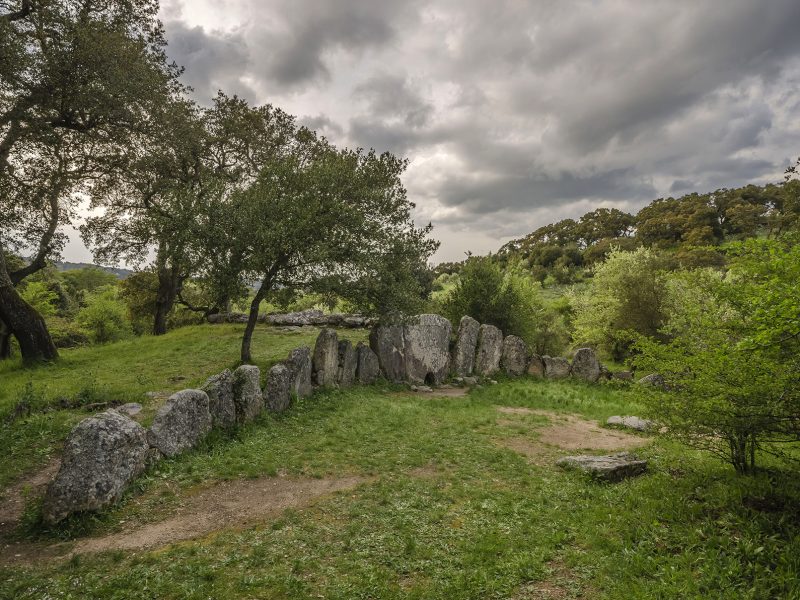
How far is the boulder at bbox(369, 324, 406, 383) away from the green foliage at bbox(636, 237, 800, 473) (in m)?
13.8

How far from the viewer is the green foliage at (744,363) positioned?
5988 mm

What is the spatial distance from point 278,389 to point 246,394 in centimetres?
152

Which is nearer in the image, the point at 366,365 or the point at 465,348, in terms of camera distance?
the point at 366,365

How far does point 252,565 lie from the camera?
704 cm

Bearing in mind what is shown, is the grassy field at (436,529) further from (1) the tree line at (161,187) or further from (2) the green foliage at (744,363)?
(1) the tree line at (161,187)

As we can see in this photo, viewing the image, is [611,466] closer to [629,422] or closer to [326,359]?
[629,422]

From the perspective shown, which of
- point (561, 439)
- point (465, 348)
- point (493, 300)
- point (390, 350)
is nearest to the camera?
point (561, 439)

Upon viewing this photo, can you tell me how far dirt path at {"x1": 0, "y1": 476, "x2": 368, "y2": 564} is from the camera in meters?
7.55

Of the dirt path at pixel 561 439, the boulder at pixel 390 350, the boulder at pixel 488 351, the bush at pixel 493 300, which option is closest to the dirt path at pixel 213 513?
the dirt path at pixel 561 439

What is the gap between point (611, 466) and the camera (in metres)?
10.4

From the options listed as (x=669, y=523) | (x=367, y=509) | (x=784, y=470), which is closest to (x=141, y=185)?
(x=367, y=509)

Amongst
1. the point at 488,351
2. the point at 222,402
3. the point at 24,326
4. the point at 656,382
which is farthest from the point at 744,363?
the point at 24,326

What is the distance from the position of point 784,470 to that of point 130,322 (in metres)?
46.1

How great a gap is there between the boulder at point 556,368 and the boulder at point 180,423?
64.0 ft
